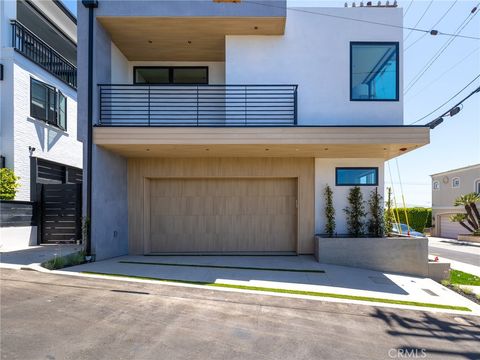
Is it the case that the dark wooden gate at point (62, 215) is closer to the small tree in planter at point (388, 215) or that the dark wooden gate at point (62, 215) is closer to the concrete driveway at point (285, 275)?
the concrete driveway at point (285, 275)

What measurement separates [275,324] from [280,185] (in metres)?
6.06

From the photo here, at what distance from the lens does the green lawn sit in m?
9.02

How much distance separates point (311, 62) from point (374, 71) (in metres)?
1.84

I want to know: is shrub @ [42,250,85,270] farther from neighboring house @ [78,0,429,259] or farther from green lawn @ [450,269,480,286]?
green lawn @ [450,269,480,286]

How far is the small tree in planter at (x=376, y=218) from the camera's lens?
9695mm

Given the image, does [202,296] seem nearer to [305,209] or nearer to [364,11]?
[305,209]

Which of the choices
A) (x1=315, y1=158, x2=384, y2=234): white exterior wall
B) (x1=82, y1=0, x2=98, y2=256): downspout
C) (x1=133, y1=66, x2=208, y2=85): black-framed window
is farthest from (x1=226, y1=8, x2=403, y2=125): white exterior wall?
(x1=82, y1=0, x2=98, y2=256): downspout

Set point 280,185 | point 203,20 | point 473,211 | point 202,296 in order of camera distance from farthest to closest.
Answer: point 473,211
point 280,185
point 203,20
point 202,296

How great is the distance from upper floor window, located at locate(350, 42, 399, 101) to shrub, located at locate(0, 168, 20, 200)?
10.3 m

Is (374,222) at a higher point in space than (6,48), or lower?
lower

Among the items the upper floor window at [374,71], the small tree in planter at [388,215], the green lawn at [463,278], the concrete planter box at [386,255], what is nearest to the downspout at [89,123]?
the concrete planter box at [386,255]

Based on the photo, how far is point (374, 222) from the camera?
32.0 feet

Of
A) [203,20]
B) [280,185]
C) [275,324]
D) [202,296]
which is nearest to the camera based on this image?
[275,324]

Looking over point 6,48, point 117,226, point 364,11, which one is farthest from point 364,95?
point 6,48
